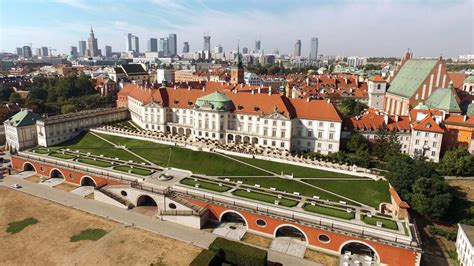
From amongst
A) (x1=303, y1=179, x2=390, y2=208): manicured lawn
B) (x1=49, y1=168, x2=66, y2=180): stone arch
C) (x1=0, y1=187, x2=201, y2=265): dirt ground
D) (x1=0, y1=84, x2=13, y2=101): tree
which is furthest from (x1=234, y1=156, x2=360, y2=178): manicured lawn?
(x1=0, y1=84, x2=13, y2=101): tree

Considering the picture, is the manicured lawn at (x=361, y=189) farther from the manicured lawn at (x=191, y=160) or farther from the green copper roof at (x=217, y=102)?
the green copper roof at (x=217, y=102)

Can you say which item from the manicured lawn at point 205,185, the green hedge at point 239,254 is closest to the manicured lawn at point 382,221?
the green hedge at point 239,254

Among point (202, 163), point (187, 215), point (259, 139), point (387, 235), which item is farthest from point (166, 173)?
point (387, 235)

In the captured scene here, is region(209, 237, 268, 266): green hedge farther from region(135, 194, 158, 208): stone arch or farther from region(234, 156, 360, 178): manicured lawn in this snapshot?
region(234, 156, 360, 178): manicured lawn

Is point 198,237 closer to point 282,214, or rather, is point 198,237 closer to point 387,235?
point 282,214

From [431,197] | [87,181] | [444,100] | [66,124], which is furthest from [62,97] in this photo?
[431,197]
